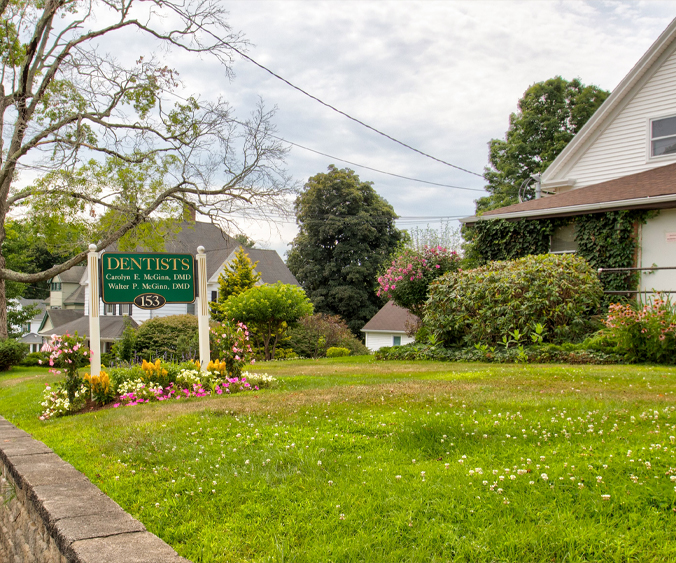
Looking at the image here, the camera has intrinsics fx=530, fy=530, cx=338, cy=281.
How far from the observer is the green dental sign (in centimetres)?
784

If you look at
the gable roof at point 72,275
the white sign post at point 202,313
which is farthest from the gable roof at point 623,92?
the gable roof at point 72,275

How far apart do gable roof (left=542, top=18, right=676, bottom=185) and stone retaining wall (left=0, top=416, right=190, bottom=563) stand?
16.7m

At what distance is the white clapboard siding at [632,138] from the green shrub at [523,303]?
18.7 feet

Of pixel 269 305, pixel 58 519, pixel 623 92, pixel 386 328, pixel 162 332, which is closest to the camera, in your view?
pixel 58 519

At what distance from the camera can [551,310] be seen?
11.1 metres

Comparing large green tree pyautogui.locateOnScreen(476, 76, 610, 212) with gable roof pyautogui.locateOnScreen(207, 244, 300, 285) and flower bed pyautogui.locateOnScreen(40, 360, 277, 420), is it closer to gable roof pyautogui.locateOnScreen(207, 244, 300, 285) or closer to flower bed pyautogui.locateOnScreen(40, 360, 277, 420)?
gable roof pyautogui.locateOnScreen(207, 244, 300, 285)

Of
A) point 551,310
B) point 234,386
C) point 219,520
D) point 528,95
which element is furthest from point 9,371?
point 528,95

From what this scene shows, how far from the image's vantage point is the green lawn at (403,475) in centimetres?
247

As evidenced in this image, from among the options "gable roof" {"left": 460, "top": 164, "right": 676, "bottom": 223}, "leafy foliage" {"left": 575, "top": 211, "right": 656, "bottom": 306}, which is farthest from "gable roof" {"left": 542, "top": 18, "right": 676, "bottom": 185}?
"leafy foliage" {"left": 575, "top": 211, "right": 656, "bottom": 306}

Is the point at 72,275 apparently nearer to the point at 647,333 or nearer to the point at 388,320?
the point at 388,320

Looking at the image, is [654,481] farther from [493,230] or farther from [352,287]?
[352,287]

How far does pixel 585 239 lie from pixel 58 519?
13.8 metres

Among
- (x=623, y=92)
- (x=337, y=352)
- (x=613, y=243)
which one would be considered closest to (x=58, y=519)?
(x=613, y=243)

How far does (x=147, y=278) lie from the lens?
26.4 ft
